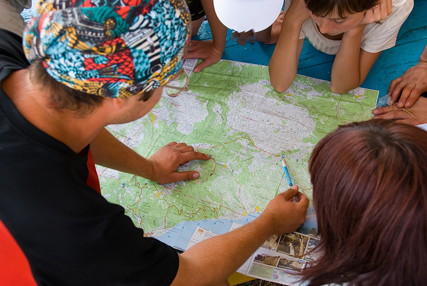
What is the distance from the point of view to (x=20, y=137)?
0.71 m

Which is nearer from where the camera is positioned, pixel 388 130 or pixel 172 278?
pixel 388 130

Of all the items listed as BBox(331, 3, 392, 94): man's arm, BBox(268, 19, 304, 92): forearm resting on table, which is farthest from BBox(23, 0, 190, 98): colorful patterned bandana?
BBox(331, 3, 392, 94): man's arm

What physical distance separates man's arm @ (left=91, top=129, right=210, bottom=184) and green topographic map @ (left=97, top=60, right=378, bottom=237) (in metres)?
0.05

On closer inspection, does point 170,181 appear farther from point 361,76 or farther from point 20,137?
point 361,76

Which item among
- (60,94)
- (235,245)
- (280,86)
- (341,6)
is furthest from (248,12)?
(235,245)

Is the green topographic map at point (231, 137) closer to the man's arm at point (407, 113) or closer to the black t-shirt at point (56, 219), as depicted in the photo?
the man's arm at point (407, 113)

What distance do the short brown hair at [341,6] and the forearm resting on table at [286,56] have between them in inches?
10.6

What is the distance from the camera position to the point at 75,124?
815 millimetres

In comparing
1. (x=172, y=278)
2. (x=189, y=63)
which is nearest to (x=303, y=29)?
(x=189, y=63)

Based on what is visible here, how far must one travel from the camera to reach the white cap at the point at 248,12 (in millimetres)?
1065

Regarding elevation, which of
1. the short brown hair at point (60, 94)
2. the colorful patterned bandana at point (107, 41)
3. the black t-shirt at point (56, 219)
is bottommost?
the black t-shirt at point (56, 219)

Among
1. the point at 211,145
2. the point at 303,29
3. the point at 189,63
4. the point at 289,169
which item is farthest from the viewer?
the point at 189,63

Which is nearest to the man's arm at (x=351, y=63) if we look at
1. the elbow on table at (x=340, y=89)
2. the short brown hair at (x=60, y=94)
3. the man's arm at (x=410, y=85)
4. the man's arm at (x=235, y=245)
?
the elbow on table at (x=340, y=89)

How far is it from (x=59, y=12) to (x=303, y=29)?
1.24m
